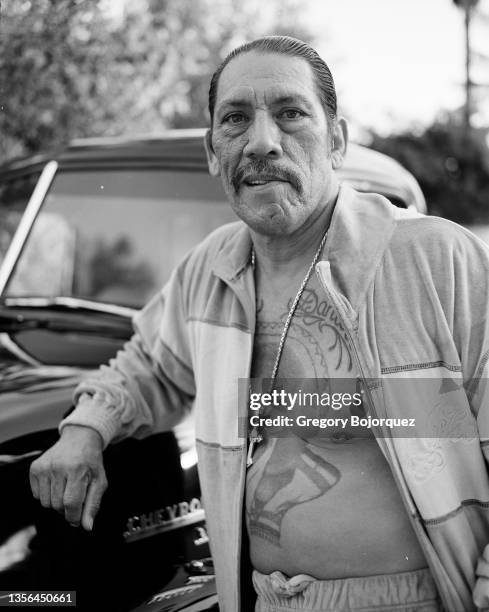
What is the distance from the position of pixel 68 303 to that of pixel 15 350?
1.26 ft

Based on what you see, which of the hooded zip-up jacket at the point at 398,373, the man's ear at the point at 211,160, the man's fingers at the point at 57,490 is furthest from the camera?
the man's ear at the point at 211,160

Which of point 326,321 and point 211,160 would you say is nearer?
point 326,321

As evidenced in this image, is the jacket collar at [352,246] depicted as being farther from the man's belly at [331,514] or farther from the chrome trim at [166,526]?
the chrome trim at [166,526]

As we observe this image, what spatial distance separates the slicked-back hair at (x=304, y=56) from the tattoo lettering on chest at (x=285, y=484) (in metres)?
0.82

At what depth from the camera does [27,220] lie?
10.1 ft

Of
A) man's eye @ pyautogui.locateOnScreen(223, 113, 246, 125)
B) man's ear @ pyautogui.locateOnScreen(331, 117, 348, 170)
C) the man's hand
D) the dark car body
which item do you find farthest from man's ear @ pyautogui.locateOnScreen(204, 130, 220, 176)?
the man's hand

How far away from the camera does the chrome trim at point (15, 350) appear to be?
8.16 feet

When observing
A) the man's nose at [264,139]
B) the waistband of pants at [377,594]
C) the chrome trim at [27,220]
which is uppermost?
the chrome trim at [27,220]

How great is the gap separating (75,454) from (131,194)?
1.40m

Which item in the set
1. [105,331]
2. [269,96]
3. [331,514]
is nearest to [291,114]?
[269,96]

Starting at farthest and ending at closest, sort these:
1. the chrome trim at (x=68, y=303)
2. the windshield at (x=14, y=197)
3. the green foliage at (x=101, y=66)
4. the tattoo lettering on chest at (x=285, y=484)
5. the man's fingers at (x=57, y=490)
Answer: the green foliage at (x=101, y=66), the windshield at (x=14, y=197), the chrome trim at (x=68, y=303), the man's fingers at (x=57, y=490), the tattoo lettering on chest at (x=285, y=484)

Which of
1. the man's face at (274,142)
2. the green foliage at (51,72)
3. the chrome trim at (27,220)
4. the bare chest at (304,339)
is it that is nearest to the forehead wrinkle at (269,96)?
the man's face at (274,142)

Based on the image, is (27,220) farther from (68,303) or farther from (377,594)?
(377,594)

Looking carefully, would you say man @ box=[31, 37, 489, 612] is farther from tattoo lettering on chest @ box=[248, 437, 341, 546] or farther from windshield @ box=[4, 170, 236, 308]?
windshield @ box=[4, 170, 236, 308]
